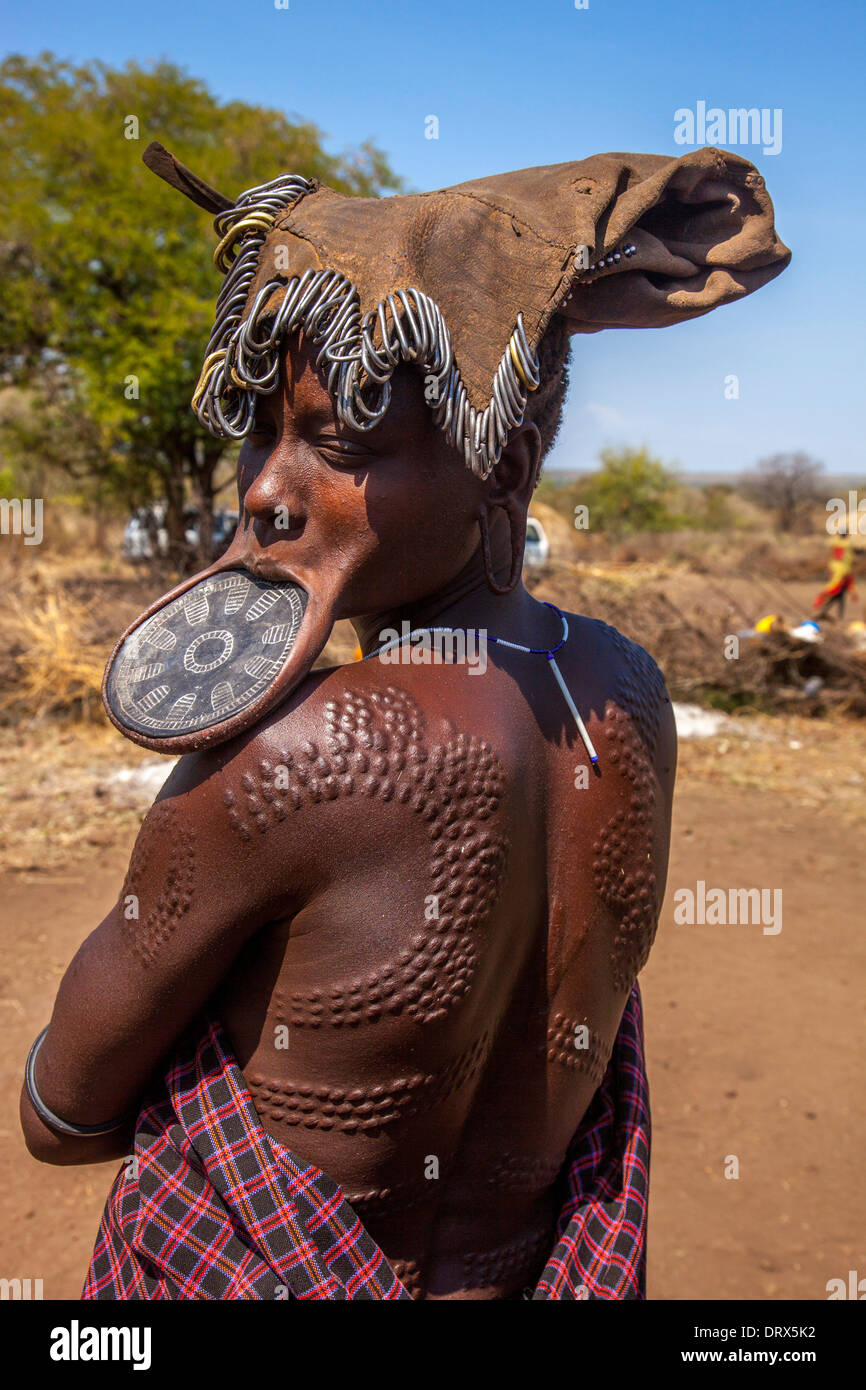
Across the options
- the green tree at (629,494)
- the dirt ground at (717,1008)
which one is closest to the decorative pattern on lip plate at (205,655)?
the dirt ground at (717,1008)

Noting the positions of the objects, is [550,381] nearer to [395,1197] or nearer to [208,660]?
[208,660]

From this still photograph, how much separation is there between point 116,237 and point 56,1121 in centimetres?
1128

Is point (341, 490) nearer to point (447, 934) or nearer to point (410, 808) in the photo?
point (410, 808)

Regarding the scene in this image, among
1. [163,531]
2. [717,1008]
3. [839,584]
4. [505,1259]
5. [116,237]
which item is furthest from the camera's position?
[163,531]

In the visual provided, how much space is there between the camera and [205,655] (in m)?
1.06

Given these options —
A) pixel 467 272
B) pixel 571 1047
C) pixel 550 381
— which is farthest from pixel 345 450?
pixel 571 1047

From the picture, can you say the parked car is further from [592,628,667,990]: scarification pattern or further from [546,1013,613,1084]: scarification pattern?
[546,1013,613,1084]: scarification pattern

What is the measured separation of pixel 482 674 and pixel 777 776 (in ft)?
21.7

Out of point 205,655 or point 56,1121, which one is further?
point 56,1121

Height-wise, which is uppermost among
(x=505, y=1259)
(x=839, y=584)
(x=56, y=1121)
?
(x=839, y=584)

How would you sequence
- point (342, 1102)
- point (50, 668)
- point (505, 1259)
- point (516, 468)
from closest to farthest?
1. point (342, 1102)
2. point (516, 468)
3. point (505, 1259)
4. point (50, 668)

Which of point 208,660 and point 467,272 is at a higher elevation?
point 467,272

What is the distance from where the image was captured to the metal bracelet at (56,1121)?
3.89 ft
